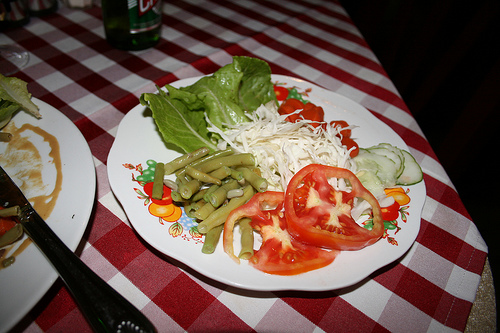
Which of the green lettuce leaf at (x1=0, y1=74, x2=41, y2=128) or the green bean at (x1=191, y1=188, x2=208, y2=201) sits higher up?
the green lettuce leaf at (x1=0, y1=74, x2=41, y2=128)

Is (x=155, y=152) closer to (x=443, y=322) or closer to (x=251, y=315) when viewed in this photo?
(x=251, y=315)

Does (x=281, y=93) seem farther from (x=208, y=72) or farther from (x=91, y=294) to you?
(x=91, y=294)

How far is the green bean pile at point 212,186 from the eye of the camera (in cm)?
131

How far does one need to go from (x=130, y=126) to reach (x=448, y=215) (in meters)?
1.55

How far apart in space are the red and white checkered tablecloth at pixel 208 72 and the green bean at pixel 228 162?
0.40 metres

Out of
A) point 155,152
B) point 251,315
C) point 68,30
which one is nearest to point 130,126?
point 155,152

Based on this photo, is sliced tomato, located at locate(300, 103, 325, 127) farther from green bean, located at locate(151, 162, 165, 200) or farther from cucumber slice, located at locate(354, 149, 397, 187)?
green bean, located at locate(151, 162, 165, 200)

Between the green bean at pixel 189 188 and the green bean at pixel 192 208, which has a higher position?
the green bean at pixel 189 188

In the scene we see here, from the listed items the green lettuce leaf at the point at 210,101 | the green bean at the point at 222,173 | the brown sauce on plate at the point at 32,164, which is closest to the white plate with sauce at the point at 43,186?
the brown sauce on plate at the point at 32,164

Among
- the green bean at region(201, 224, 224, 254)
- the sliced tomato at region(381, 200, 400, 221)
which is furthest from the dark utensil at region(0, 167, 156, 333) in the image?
the sliced tomato at region(381, 200, 400, 221)

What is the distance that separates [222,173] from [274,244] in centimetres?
39

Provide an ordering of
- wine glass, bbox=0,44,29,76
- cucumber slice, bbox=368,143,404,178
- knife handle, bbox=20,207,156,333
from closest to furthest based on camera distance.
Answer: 1. knife handle, bbox=20,207,156,333
2. cucumber slice, bbox=368,143,404,178
3. wine glass, bbox=0,44,29,76

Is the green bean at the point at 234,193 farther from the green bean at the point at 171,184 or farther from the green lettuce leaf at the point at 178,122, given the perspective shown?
the green lettuce leaf at the point at 178,122

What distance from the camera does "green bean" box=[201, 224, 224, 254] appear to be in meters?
1.22
